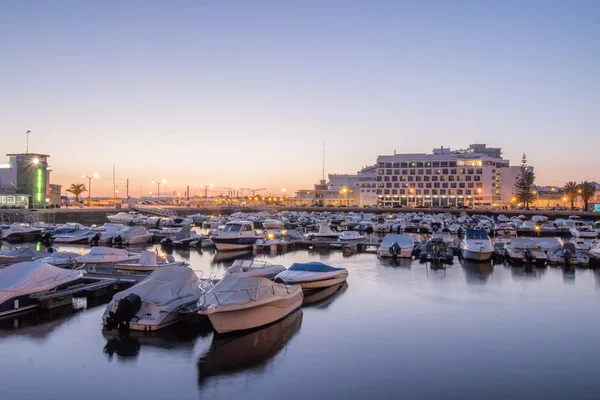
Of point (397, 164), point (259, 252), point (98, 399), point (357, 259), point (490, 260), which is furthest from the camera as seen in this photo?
point (397, 164)

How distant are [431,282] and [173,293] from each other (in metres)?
15.1

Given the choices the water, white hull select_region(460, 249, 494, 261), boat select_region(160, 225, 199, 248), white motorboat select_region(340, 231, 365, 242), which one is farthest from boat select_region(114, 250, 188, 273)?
white motorboat select_region(340, 231, 365, 242)

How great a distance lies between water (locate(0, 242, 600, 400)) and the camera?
12.4m

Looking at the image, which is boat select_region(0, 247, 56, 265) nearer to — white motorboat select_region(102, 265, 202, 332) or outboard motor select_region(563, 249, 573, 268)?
white motorboat select_region(102, 265, 202, 332)

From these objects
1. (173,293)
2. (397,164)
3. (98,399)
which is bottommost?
(98,399)

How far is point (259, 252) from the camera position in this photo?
136 feet

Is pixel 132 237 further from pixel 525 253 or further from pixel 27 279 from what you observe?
pixel 525 253

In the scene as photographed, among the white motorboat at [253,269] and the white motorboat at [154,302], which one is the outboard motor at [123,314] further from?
the white motorboat at [253,269]

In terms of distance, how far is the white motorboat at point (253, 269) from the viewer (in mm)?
22375

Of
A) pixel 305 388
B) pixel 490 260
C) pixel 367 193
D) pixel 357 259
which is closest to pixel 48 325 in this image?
pixel 305 388

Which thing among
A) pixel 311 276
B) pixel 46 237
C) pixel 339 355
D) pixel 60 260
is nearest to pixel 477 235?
pixel 311 276

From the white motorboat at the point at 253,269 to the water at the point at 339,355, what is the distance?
3054mm

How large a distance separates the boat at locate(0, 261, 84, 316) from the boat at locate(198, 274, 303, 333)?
278 inches

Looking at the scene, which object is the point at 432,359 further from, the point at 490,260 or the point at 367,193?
the point at 367,193
